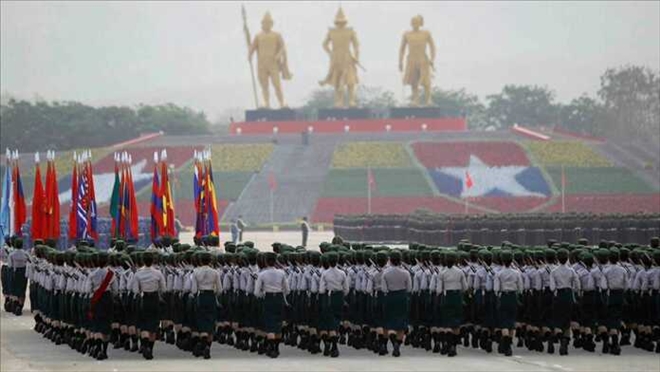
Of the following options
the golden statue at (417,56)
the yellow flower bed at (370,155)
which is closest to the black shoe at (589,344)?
the yellow flower bed at (370,155)

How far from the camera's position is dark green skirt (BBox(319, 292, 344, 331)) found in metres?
20.4

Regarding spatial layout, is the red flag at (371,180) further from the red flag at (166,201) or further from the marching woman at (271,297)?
the marching woman at (271,297)

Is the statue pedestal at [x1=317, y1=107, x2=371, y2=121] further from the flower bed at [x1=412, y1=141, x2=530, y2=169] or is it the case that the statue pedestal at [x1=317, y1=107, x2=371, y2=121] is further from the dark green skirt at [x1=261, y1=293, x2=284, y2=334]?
the dark green skirt at [x1=261, y1=293, x2=284, y2=334]

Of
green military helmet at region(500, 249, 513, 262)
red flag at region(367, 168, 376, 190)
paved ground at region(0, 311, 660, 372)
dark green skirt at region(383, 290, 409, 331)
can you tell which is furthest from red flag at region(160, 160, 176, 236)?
red flag at region(367, 168, 376, 190)

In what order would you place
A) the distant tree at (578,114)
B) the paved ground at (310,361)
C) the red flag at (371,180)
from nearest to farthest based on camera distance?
the paved ground at (310,361)
the red flag at (371,180)
the distant tree at (578,114)

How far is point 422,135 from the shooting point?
78.1 m

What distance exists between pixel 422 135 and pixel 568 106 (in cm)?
4181

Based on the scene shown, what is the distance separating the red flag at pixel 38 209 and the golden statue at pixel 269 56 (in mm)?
53120

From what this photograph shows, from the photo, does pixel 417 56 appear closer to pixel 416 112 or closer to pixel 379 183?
pixel 416 112

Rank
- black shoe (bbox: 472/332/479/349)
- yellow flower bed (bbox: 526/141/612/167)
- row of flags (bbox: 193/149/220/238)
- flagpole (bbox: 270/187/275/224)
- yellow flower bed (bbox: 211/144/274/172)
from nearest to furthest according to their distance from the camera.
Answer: black shoe (bbox: 472/332/479/349)
row of flags (bbox: 193/149/220/238)
flagpole (bbox: 270/187/275/224)
yellow flower bed (bbox: 526/141/612/167)
yellow flower bed (bbox: 211/144/274/172)

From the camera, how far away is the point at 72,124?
297 ft

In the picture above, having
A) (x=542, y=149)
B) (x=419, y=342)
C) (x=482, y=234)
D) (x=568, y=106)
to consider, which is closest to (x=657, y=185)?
(x=542, y=149)

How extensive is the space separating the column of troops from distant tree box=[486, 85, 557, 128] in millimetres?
98391

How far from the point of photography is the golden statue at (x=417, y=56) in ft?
266
